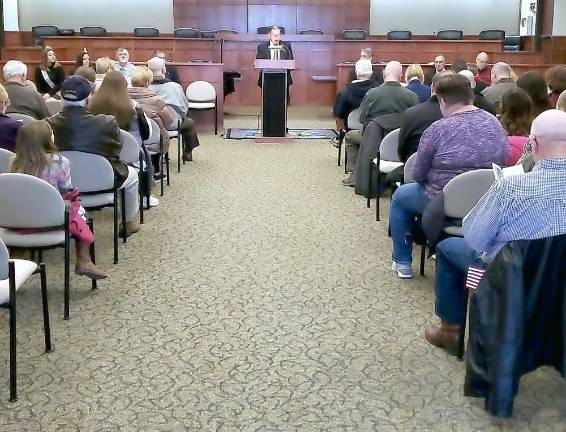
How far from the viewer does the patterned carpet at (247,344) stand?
8.98 ft

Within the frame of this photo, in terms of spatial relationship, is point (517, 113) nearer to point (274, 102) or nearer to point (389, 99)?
point (389, 99)

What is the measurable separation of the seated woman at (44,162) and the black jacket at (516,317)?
83.8 inches

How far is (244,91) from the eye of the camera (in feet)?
45.8

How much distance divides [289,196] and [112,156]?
2290mm

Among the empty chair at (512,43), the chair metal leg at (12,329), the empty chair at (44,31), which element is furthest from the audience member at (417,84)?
the empty chair at (44,31)

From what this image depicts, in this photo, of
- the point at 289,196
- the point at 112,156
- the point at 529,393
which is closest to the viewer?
the point at 529,393

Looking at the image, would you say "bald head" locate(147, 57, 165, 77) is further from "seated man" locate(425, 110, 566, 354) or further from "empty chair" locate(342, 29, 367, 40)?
"empty chair" locate(342, 29, 367, 40)

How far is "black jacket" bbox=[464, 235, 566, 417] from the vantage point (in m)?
2.52

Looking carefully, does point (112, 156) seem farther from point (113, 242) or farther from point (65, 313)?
point (65, 313)

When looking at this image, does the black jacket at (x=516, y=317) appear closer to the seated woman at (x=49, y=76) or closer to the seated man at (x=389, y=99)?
the seated man at (x=389, y=99)

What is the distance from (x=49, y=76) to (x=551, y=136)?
8287 mm

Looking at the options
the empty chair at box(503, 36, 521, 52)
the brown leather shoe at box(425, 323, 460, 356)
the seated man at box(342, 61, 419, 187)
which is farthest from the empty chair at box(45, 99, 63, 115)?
the empty chair at box(503, 36, 521, 52)

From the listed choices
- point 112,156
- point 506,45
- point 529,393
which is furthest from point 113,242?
point 506,45

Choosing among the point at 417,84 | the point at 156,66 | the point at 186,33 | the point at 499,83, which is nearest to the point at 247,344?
the point at 499,83
